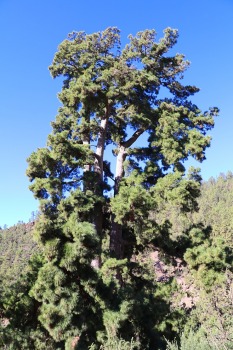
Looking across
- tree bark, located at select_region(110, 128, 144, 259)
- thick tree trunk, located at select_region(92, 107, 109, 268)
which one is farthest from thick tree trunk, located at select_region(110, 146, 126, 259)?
thick tree trunk, located at select_region(92, 107, 109, 268)

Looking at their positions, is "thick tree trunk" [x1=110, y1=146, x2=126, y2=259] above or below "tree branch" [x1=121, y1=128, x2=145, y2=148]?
below

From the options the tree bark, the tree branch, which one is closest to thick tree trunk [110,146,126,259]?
the tree bark

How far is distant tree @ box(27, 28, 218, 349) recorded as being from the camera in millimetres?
11211

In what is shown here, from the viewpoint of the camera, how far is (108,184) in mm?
16062

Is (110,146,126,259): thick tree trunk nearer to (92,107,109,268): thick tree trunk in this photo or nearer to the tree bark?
the tree bark

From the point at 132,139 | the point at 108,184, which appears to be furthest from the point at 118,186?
the point at 132,139

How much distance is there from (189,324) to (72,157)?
845 cm

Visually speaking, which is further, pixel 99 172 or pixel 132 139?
pixel 132 139

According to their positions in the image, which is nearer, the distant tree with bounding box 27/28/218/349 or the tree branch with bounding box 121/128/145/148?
the distant tree with bounding box 27/28/218/349

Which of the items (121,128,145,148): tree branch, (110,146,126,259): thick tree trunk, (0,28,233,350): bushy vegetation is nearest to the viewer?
(0,28,233,350): bushy vegetation

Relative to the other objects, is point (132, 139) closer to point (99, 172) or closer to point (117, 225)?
point (99, 172)

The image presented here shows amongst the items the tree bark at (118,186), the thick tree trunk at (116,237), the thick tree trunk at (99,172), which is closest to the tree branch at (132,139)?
the tree bark at (118,186)

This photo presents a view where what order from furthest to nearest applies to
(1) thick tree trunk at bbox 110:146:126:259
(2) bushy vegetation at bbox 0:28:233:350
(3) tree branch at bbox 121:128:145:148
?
(3) tree branch at bbox 121:128:145:148 → (1) thick tree trunk at bbox 110:146:126:259 → (2) bushy vegetation at bbox 0:28:233:350

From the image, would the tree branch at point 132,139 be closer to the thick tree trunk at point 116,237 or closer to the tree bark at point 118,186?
the tree bark at point 118,186
